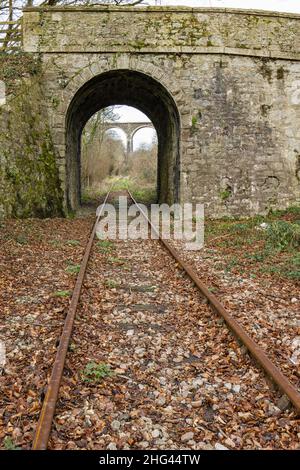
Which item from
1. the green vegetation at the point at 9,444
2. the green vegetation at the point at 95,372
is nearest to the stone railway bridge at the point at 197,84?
the green vegetation at the point at 95,372

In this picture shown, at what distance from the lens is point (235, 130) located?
525 inches

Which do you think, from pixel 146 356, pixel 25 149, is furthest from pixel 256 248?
pixel 25 149

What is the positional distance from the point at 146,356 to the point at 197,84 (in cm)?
1114

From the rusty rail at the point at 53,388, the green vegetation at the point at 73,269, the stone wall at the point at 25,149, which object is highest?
the stone wall at the point at 25,149

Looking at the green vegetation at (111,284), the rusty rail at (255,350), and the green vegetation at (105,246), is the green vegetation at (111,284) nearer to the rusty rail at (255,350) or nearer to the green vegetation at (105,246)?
the rusty rail at (255,350)

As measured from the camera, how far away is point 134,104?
17797 mm

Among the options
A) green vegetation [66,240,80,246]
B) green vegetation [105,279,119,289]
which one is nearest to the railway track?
green vegetation [105,279,119,289]

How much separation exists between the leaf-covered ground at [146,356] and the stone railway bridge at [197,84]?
20.6ft

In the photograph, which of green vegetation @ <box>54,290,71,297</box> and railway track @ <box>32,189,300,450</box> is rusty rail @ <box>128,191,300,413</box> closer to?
railway track @ <box>32,189,300,450</box>

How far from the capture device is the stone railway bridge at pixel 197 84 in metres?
12.9

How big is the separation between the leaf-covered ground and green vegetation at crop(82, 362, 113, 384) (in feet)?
0.04

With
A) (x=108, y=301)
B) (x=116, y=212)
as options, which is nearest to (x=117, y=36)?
(x=116, y=212)

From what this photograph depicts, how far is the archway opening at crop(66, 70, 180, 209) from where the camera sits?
536 inches

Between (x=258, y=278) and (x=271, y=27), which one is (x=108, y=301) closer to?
(x=258, y=278)
